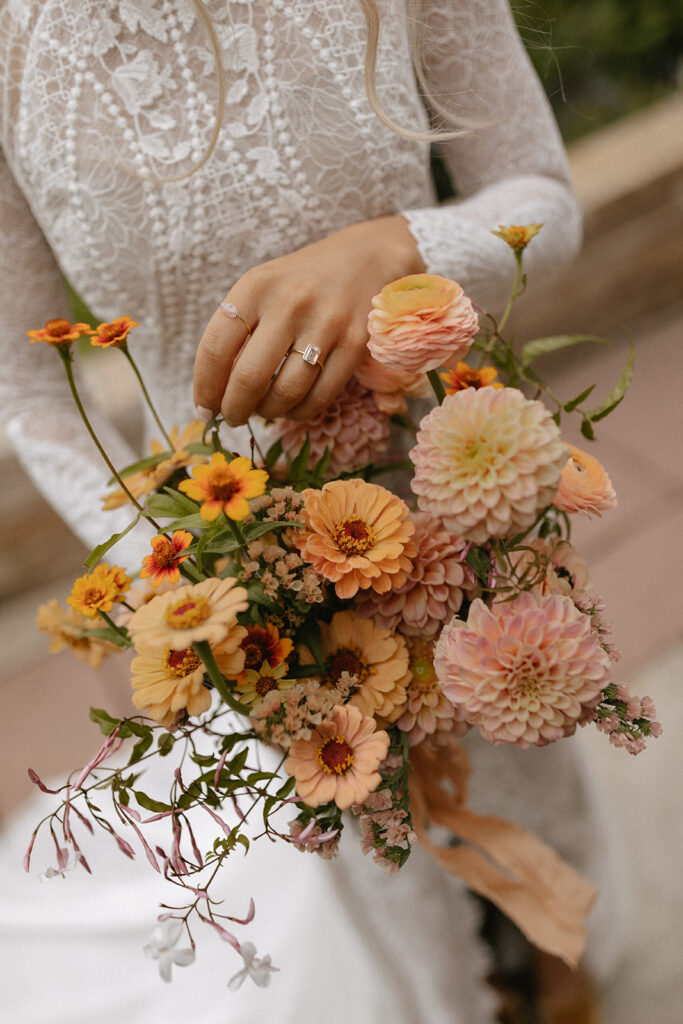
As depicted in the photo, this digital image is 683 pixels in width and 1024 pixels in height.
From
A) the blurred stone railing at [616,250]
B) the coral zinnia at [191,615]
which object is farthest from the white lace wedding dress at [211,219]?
the blurred stone railing at [616,250]

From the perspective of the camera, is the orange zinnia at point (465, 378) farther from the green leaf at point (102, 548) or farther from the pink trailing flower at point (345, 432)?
the green leaf at point (102, 548)

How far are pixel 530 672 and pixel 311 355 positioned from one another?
0.93ft

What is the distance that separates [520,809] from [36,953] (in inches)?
23.5

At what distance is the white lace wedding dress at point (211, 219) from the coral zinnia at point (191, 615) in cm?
34

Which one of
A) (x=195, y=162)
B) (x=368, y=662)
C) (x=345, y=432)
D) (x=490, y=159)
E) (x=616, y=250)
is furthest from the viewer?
(x=616, y=250)

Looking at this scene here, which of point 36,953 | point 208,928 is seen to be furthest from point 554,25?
point 36,953

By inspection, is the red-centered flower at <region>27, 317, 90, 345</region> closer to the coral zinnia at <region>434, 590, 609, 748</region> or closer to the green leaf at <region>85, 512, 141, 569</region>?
the green leaf at <region>85, 512, 141, 569</region>

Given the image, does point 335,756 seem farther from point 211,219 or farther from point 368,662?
point 211,219

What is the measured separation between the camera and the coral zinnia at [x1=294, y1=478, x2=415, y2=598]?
45 cm

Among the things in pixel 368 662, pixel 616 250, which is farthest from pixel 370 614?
→ pixel 616 250

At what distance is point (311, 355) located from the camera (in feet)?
1.92

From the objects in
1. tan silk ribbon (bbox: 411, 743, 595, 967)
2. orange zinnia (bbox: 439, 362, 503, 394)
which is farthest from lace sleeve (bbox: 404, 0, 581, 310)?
tan silk ribbon (bbox: 411, 743, 595, 967)

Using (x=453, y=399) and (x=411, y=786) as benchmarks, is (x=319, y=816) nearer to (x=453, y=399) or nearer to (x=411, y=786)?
(x=411, y=786)

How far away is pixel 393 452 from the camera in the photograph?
70cm
